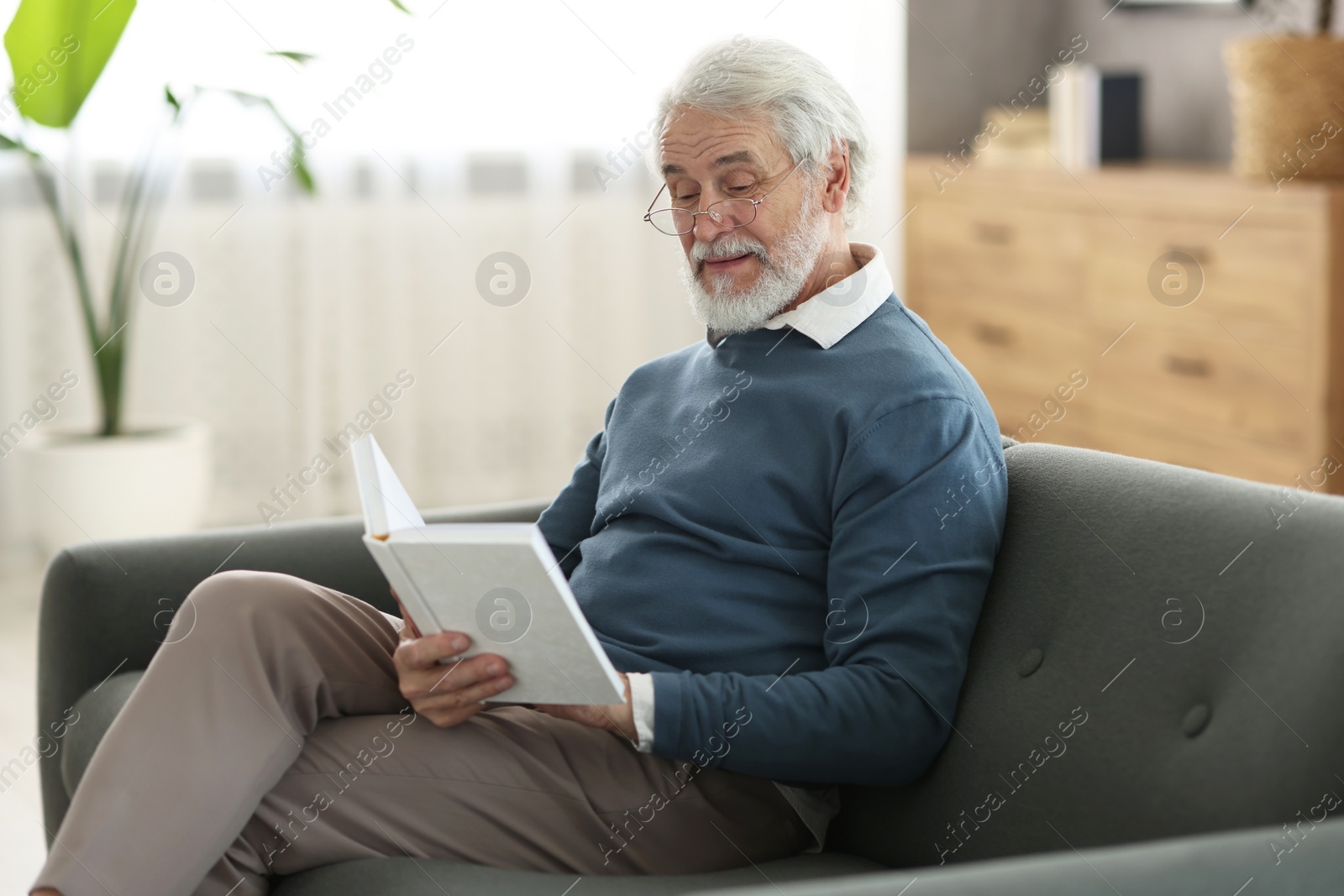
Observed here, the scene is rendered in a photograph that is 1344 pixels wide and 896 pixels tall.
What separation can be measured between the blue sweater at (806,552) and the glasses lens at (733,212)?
13cm

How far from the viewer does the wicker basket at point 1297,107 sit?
2.92m

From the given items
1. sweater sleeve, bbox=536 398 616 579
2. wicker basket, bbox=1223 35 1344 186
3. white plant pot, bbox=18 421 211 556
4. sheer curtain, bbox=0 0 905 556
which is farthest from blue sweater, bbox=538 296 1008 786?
sheer curtain, bbox=0 0 905 556

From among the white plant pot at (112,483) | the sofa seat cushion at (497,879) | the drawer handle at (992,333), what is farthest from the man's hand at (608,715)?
the drawer handle at (992,333)

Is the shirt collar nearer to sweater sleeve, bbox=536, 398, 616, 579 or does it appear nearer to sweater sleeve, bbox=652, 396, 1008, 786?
sweater sleeve, bbox=652, 396, 1008, 786

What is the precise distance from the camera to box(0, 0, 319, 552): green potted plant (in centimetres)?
295

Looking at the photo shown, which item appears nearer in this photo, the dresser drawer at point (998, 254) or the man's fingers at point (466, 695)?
the man's fingers at point (466, 695)

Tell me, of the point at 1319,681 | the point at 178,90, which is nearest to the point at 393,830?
the point at 1319,681

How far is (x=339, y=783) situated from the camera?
1.38 meters

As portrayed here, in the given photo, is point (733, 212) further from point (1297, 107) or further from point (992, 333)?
point (992, 333)

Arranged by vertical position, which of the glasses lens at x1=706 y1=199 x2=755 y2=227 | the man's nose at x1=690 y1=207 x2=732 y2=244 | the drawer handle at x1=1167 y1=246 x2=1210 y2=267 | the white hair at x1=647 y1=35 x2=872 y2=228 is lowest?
the drawer handle at x1=1167 y1=246 x2=1210 y2=267

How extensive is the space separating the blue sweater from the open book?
10 cm

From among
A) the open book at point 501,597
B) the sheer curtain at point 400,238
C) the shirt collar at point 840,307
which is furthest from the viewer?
the sheer curtain at point 400,238

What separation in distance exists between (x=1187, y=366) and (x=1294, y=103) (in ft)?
2.03

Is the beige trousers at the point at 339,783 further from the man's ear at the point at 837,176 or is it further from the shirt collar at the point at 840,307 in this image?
the man's ear at the point at 837,176
